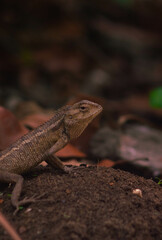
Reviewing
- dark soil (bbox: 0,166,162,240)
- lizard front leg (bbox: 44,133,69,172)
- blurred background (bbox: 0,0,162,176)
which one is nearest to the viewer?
dark soil (bbox: 0,166,162,240)

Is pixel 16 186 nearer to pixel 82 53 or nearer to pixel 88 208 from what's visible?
pixel 88 208

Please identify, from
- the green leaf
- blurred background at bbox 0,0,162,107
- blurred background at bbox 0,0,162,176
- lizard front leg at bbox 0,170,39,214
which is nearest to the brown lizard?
lizard front leg at bbox 0,170,39,214

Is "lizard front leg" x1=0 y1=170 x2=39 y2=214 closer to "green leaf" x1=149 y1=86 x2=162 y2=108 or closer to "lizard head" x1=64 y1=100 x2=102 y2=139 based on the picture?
"lizard head" x1=64 y1=100 x2=102 y2=139

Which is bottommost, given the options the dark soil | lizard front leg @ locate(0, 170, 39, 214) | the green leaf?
the green leaf

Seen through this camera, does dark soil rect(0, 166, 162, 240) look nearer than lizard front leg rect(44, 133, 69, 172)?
Yes

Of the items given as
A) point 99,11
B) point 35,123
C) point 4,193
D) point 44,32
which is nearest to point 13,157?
point 4,193

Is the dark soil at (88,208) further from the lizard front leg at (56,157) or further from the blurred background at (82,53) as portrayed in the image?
the blurred background at (82,53)

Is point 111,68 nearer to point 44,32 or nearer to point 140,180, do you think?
point 44,32
